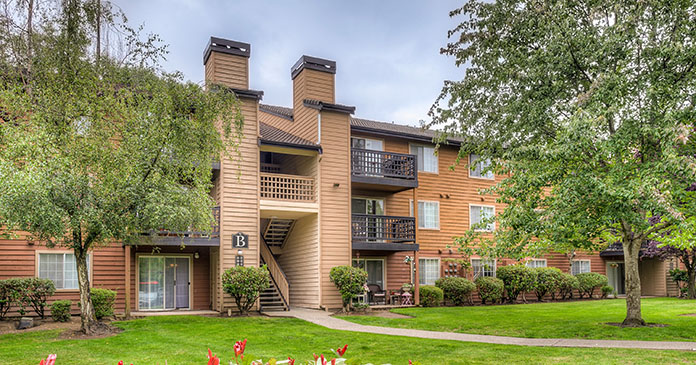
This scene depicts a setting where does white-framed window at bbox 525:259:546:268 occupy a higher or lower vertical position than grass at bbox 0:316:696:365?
higher

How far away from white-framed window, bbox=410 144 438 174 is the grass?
40.1 feet

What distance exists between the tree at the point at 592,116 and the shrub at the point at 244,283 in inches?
282

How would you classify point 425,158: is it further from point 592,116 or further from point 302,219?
point 592,116

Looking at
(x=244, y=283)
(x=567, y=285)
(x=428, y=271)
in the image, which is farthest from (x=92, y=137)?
(x=567, y=285)

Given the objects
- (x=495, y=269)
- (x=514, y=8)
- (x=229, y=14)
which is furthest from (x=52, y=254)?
(x=495, y=269)

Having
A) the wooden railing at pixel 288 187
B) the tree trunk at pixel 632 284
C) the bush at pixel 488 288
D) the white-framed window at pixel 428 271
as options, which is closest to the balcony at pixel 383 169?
the wooden railing at pixel 288 187

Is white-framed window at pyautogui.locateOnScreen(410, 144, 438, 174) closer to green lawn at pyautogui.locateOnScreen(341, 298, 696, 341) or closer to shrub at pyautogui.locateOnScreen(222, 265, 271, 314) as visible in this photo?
green lawn at pyautogui.locateOnScreen(341, 298, 696, 341)

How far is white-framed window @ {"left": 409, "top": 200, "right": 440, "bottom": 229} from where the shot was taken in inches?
987

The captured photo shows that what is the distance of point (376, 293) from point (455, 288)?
3.37 metres

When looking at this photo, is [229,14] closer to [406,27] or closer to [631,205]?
[406,27]

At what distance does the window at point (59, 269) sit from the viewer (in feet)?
58.4

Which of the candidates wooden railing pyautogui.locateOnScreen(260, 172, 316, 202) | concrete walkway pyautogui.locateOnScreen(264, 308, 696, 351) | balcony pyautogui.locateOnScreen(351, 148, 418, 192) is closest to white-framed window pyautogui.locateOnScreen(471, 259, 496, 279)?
balcony pyautogui.locateOnScreen(351, 148, 418, 192)

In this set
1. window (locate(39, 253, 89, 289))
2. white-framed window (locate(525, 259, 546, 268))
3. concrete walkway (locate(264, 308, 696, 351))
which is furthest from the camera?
white-framed window (locate(525, 259, 546, 268))

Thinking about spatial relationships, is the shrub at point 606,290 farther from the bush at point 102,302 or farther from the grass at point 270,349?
the bush at point 102,302
